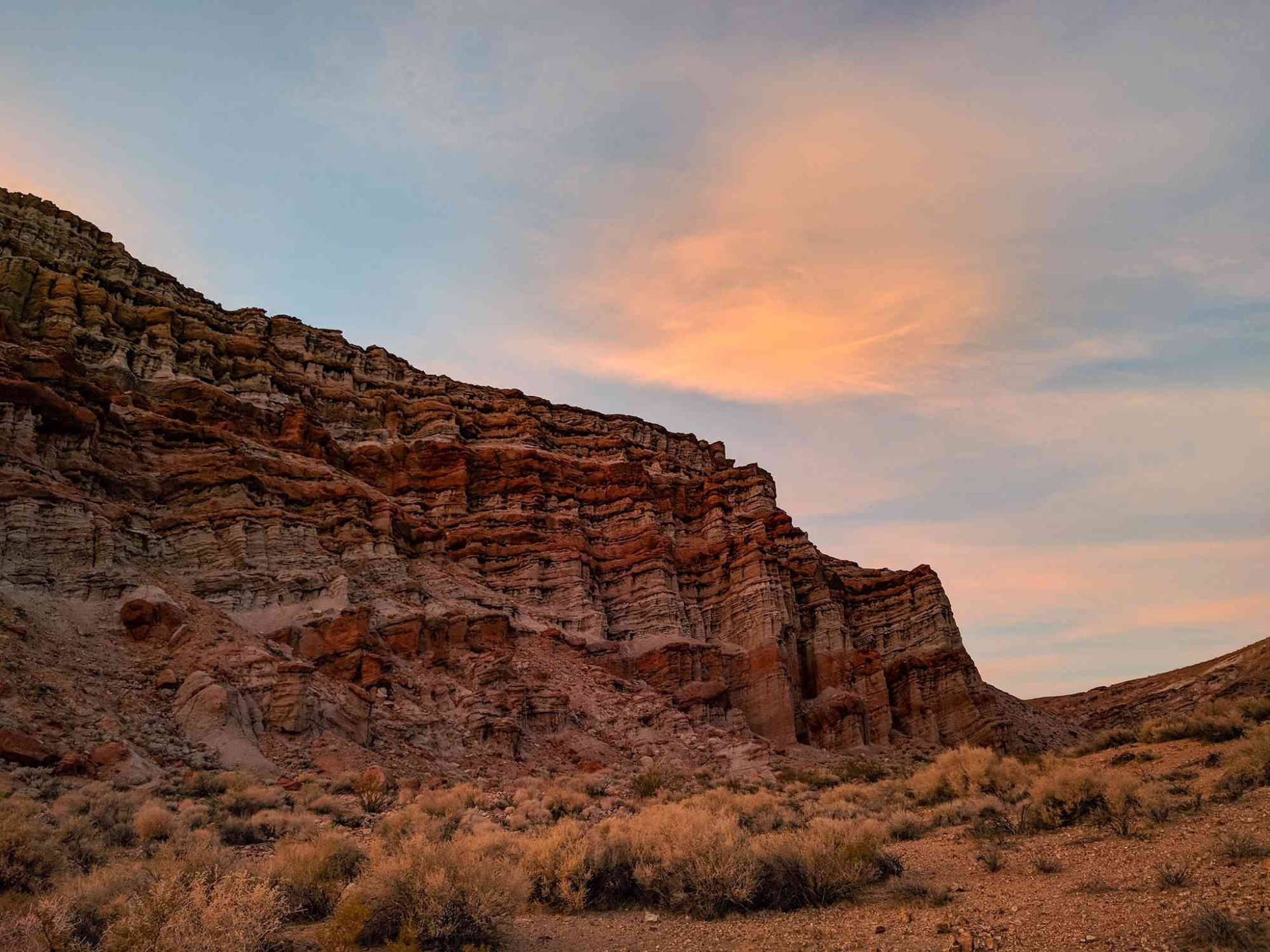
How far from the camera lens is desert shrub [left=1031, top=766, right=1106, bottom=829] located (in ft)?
33.7

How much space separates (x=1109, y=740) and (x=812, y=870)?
12.0 metres

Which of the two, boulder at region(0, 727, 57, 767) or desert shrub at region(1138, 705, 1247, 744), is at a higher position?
boulder at region(0, 727, 57, 767)

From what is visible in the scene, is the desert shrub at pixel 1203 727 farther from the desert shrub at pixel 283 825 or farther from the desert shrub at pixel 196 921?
the desert shrub at pixel 283 825

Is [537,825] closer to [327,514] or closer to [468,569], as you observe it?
[327,514]

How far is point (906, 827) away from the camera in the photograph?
12.0 meters

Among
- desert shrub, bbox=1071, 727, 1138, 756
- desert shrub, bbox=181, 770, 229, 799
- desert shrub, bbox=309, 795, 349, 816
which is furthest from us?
desert shrub, bbox=181, 770, 229, 799

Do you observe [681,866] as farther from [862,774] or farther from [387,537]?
[387,537]

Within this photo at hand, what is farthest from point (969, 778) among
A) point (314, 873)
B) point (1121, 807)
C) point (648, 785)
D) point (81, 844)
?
point (81, 844)

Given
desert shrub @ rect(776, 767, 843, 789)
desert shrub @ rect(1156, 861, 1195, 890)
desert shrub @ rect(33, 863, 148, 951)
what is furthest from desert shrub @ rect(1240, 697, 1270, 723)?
desert shrub @ rect(33, 863, 148, 951)

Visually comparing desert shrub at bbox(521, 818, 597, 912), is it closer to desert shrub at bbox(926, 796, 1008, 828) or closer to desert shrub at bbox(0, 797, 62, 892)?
desert shrub at bbox(0, 797, 62, 892)

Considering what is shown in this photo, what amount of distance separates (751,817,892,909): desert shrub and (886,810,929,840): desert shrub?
9.22ft

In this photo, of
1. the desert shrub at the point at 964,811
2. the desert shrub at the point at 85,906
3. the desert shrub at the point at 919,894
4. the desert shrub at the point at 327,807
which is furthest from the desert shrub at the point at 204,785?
the desert shrub at the point at 919,894

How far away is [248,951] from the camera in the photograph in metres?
5.86

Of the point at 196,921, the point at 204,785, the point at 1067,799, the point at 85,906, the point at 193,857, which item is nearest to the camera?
the point at 196,921
